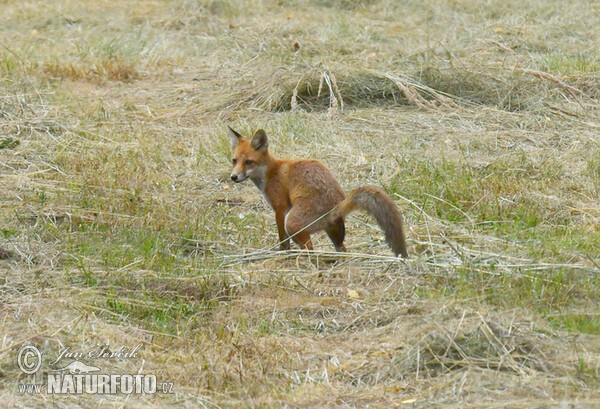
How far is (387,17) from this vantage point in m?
15.6

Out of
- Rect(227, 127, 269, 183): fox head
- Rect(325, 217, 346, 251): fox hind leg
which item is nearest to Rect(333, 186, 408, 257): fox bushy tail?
Rect(325, 217, 346, 251): fox hind leg

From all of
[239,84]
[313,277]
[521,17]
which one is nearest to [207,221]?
[313,277]

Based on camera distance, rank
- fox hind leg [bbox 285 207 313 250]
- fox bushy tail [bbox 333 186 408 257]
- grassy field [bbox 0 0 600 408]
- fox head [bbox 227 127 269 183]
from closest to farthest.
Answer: grassy field [bbox 0 0 600 408]
fox bushy tail [bbox 333 186 408 257]
fox hind leg [bbox 285 207 313 250]
fox head [bbox 227 127 269 183]

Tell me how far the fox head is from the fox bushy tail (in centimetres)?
113

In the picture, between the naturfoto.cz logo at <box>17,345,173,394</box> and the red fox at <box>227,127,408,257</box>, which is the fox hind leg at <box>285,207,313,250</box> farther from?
the naturfoto.cz logo at <box>17,345,173,394</box>

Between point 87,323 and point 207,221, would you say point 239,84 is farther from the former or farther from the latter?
point 87,323

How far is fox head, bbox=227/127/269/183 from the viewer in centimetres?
749

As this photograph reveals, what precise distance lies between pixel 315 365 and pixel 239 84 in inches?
272

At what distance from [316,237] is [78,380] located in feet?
9.87

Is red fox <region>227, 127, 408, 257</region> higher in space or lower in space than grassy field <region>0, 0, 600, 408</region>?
higher

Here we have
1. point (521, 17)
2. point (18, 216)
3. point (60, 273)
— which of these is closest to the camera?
point (60, 273)

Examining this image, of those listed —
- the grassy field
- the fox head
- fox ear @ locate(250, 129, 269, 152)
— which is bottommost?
the grassy field

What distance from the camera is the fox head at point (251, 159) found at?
295 inches

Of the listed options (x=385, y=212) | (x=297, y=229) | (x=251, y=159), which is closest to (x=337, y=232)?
(x=297, y=229)
